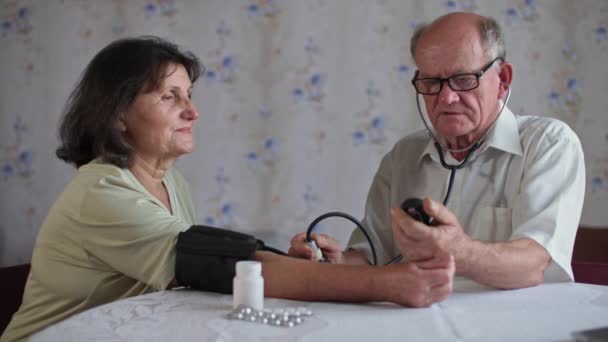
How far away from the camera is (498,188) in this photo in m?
1.66

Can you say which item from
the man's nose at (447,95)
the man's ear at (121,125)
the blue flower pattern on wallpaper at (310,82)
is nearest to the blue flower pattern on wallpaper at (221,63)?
the blue flower pattern on wallpaper at (310,82)

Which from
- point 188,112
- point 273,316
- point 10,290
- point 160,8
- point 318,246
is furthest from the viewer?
point 160,8

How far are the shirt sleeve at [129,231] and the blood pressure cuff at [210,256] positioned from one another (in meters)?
0.04

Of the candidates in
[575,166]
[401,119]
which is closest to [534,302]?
[575,166]

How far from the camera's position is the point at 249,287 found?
43.5 inches

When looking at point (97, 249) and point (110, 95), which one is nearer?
point (97, 249)

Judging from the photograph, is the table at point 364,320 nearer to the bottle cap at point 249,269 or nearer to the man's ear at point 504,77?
the bottle cap at point 249,269

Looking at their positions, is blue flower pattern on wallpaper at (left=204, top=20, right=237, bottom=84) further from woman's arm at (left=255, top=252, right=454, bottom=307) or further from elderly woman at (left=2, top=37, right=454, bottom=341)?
woman's arm at (left=255, top=252, right=454, bottom=307)

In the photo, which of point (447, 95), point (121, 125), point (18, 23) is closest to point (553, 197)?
point (447, 95)

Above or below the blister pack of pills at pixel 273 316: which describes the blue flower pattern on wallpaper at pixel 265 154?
below

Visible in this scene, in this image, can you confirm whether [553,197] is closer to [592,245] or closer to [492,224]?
[492,224]

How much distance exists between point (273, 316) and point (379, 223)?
883mm

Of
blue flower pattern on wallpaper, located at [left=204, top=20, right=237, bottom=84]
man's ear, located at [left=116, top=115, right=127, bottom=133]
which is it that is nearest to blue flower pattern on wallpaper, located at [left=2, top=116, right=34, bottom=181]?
blue flower pattern on wallpaper, located at [left=204, top=20, right=237, bottom=84]

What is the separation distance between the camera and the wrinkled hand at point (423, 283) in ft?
3.75
